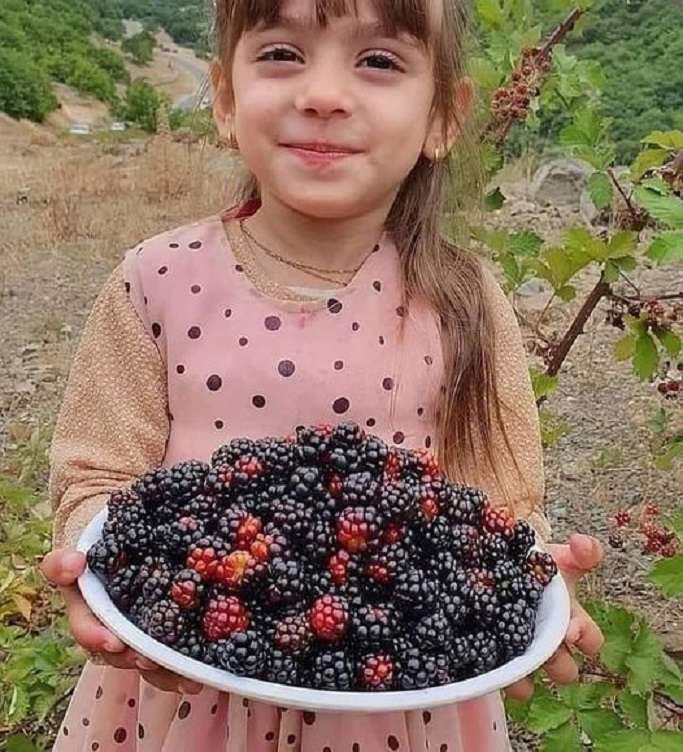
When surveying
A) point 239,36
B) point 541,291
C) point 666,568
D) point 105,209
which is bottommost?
point 105,209

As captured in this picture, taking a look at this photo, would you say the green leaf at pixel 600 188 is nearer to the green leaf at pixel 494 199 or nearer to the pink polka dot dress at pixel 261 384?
the green leaf at pixel 494 199

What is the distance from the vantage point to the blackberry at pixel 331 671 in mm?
913

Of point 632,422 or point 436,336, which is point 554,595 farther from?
point 632,422

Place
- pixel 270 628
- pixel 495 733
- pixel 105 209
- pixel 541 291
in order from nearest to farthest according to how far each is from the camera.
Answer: pixel 270 628 < pixel 495 733 < pixel 541 291 < pixel 105 209

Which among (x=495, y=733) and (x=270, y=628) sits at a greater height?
(x=270, y=628)

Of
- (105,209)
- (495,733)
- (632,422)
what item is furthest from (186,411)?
(105,209)

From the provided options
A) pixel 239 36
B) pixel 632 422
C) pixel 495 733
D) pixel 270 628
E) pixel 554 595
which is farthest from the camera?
pixel 632 422

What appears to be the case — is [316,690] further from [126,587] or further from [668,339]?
[668,339]

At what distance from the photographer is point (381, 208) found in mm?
1297

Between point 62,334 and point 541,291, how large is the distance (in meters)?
1.71

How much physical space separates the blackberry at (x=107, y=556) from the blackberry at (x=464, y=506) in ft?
0.84

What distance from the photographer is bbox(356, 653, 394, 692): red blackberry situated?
0.92 metres

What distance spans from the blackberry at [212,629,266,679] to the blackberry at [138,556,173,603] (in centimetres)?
7

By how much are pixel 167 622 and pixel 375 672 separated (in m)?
0.15
